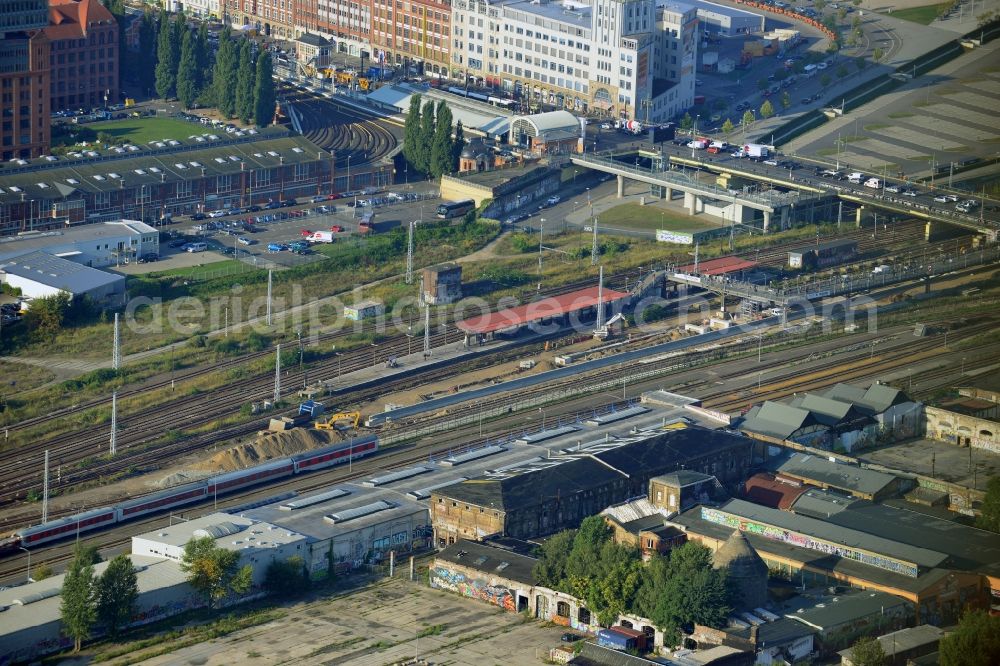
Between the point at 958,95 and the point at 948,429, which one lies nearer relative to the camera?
the point at 948,429

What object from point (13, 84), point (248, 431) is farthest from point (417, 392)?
point (13, 84)

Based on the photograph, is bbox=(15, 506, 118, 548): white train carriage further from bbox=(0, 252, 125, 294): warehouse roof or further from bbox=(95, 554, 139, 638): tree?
bbox=(0, 252, 125, 294): warehouse roof

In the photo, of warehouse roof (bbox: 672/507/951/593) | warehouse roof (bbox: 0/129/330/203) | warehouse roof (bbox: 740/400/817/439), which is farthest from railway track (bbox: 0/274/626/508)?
warehouse roof (bbox: 0/129/330/203)

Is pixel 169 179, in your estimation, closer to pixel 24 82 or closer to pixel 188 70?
pixel 24 82

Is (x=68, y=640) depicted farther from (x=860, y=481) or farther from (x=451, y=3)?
(x=451, y=3)

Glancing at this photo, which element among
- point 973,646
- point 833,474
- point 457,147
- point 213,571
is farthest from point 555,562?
point 457,147

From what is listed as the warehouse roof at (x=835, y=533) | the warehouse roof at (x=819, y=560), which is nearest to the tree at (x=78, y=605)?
the warehouse roof at (x=819, y=560)

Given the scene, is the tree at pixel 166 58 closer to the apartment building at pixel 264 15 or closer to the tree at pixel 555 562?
the apartment building at pixel 264 15
